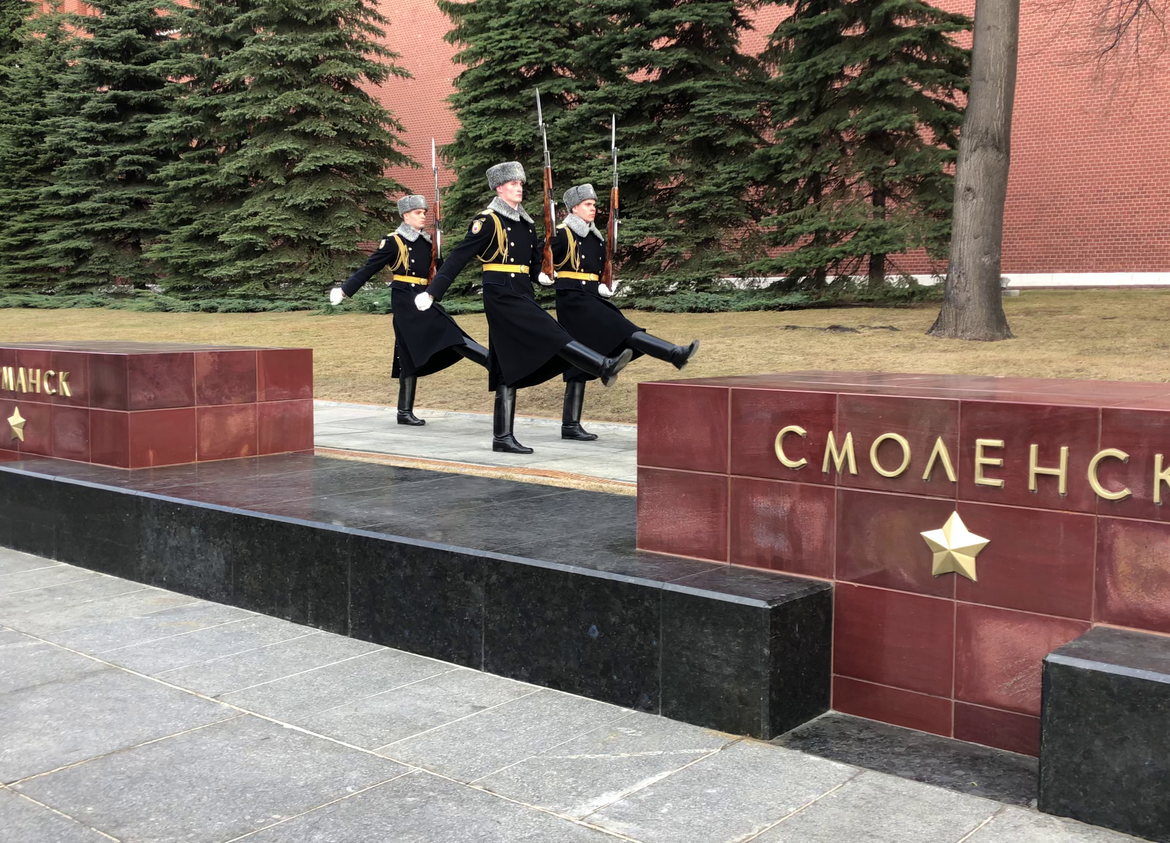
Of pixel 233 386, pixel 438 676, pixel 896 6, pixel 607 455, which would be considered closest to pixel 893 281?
pixel 896 6

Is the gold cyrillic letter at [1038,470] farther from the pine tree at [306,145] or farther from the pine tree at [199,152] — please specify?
the pine tree at [199,152]

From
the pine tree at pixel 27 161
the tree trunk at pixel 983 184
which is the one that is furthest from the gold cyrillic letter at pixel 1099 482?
the pine tree at pixel 27 161

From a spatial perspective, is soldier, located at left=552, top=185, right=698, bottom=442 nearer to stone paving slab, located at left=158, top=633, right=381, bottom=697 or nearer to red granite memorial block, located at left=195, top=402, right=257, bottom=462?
red granite memorial block, located at left=195, top=402, right=257, bottom=462

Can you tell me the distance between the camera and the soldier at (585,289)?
825 cm

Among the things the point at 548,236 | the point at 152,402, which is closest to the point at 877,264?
the point at 548,236

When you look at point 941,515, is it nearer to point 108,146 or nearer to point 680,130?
point 680,130

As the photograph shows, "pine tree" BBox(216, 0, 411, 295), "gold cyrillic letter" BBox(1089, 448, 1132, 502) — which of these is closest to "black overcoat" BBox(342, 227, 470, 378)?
"gold cyrillic letter" BBox(1089, 448, 1132, 502)

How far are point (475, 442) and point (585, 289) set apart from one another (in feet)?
4.93

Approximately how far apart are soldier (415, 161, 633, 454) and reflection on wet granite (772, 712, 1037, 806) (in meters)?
4.27

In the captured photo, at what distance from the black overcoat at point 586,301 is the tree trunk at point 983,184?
6428 millimetres

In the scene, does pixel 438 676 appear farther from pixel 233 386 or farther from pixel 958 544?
pixel 233 386

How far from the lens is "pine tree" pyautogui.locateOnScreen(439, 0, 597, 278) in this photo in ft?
69.3

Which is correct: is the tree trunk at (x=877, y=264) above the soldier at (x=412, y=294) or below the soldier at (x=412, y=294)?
above

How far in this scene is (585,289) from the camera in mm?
8398
